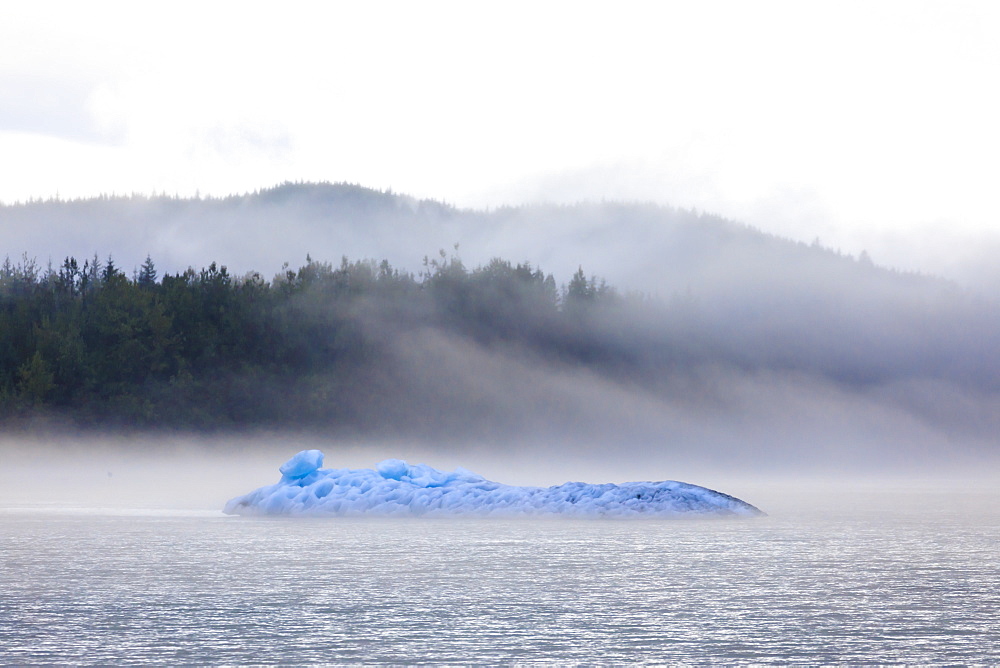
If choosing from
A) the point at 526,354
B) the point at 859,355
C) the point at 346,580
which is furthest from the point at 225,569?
the point at 859,355

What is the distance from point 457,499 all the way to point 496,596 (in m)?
19.9

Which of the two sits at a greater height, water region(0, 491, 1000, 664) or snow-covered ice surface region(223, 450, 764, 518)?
snow-covered ice surface region(223, 450, 764, 518)

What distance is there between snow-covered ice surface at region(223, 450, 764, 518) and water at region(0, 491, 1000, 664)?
570 centimetres

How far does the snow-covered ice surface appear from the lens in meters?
34.0

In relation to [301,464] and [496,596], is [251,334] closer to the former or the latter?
[301,464]

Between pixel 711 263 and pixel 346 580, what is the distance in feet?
453

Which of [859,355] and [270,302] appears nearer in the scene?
[270,302]

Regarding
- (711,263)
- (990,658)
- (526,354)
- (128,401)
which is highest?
(711,263)

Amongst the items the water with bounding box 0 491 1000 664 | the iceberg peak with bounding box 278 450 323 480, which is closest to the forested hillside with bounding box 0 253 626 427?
the iceberg peak with bounding box 278 450 323 480

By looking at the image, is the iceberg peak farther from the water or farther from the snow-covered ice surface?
A: the water

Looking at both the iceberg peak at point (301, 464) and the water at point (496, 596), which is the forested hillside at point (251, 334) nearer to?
the iceberg peak at point (301, 464)

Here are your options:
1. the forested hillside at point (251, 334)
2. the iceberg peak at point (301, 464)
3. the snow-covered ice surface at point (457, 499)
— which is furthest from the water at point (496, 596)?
the forested hillside at point (251, 334)

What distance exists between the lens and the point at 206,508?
3944cm

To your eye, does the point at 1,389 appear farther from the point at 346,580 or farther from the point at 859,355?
the point at 859,355
